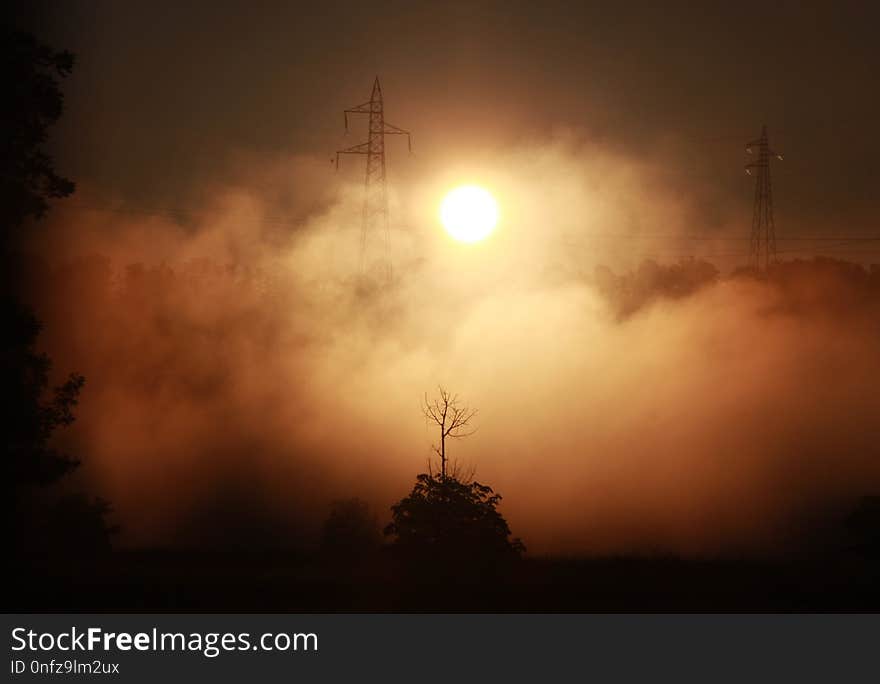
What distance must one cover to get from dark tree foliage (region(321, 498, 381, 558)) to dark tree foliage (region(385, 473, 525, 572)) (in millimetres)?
8497

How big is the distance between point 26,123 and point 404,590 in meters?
13.6

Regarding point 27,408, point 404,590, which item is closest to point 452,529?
point 404,590

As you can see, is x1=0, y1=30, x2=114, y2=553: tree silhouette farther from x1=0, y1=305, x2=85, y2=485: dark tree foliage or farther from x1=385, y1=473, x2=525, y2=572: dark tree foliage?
x1=385, y1=473, x2=525, y2=572: dark tree foliage

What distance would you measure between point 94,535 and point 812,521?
29430 mm

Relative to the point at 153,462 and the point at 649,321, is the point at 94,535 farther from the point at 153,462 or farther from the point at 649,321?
the point at 649,321

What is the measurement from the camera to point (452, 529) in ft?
85.6

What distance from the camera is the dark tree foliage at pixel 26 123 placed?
2222cm

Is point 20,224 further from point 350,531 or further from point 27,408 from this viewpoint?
point 350,531

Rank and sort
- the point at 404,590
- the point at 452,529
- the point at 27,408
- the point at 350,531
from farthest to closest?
the point at 350,531 < the point at 452,529 < the point at 404,590 < the point at 27,408

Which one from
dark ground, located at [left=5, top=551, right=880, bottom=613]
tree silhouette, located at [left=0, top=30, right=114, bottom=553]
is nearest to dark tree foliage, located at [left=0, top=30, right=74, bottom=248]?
tree silhouette, located at [left=0, top=30, right=114, bottom=553]

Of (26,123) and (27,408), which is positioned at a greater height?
(26,123)

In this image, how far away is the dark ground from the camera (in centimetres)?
2155

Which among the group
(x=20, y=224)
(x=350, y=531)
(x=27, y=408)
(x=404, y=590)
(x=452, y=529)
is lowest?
(x=404, y=590)

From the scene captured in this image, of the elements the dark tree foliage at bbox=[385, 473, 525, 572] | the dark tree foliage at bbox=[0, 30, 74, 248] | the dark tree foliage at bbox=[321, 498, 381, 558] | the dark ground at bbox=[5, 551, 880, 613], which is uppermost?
the dark tree foliage at bbox=[0, 30, 74, 248]
